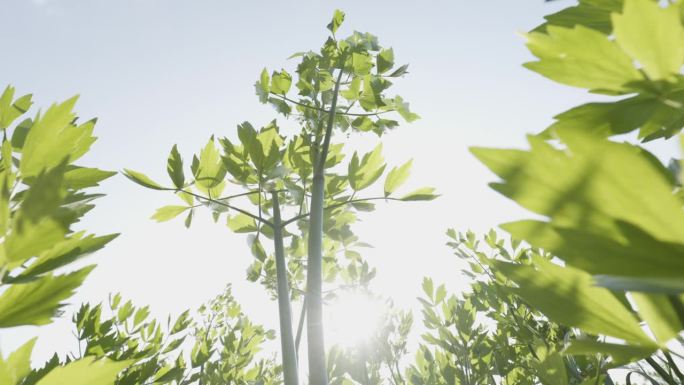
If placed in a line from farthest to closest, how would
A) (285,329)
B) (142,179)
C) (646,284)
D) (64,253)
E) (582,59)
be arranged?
(142,179) → (285,329) → (64,253) → (582,59) → (646,284)

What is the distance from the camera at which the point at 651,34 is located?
0.28 m

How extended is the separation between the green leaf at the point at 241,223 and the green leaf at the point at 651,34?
143 cm

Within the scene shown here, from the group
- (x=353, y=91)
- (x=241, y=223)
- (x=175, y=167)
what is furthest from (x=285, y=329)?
(x=353, y=91)

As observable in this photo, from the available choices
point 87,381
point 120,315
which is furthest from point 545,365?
point 120,315

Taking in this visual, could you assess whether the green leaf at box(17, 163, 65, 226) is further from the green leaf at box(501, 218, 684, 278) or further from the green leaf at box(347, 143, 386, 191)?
the green leaf at box(347, 143, 386, 191)

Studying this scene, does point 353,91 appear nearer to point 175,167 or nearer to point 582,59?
point 175,167

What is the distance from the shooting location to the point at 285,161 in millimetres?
1566

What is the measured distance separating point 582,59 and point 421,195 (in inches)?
50.5

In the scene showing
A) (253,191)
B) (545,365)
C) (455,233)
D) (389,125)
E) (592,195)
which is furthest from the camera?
(455,233)

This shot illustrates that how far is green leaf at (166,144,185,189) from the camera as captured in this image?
56.6 inches

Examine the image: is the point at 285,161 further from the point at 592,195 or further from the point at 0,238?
the point at 592,195

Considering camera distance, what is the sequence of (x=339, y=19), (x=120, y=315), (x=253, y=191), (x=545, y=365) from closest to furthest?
(x=545, y=365), (x=253, y=191), (x=339, y=19), (x=120, y=315)

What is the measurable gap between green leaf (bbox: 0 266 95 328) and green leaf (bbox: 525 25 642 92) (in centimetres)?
45

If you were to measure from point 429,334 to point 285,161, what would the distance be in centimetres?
145
